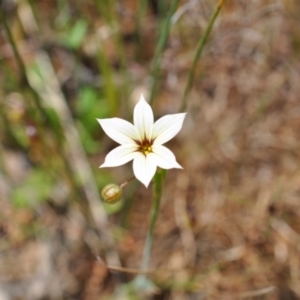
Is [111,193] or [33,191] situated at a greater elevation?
[33,191]

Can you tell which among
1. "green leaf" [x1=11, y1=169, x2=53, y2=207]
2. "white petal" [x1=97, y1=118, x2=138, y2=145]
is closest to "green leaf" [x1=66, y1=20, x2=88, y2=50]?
"green leaf" [x1=11, y1=169, x2=53, y2=207]

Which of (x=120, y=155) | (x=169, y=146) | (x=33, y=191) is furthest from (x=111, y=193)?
(x=169, y=146)

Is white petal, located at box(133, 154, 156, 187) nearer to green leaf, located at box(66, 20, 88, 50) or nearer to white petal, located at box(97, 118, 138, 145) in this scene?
white petal, located at box(97, 118, 138, 145)

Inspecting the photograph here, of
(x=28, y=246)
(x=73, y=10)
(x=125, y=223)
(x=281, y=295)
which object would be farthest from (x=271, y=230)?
(x=73, y=10)

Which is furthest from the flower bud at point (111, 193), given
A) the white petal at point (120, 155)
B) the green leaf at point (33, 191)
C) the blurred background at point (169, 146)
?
the green leaf at point (33, 191)

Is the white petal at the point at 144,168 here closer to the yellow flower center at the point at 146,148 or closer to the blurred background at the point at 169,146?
the yellow flower center at the point at 146,148

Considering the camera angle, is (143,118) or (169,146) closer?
(143,118)

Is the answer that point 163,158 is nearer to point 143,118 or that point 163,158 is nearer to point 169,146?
point 143,118
